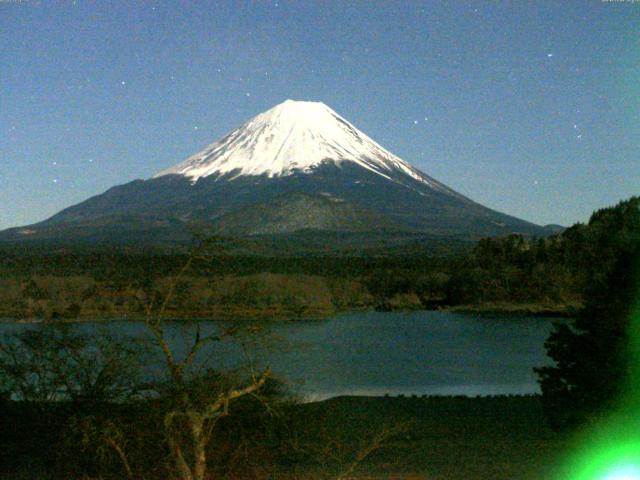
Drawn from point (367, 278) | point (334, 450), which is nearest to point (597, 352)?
point (334, 450)

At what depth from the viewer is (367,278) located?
43938 mm

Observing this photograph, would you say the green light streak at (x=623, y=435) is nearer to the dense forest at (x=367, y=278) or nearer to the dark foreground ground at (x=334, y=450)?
the dark foreground ground at (x=334, y=450)

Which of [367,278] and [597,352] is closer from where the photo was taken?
→ [597,352]

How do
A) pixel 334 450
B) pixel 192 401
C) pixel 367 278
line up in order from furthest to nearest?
pixel 367 278, pixel 334 450, pixel 192 401

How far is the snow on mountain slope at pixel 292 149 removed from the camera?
102875mm

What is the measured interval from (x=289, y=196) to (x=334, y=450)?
7842cm

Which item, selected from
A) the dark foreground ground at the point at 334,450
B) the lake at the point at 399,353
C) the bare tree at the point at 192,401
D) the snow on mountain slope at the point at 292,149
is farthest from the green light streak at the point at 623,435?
the snow on mountain slope at the point at 292,149

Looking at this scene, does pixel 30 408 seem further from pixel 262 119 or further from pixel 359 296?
pixel 262 119

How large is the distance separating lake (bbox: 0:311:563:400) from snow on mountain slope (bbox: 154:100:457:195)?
6649 centimetres

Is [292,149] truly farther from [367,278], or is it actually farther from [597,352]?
[597,352]

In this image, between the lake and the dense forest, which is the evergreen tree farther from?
the dense forest

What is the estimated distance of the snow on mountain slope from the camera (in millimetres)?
102875

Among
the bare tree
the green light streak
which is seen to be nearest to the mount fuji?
the bare tree

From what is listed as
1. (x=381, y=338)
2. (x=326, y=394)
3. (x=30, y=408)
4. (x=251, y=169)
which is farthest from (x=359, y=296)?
(x=251, y=169)
